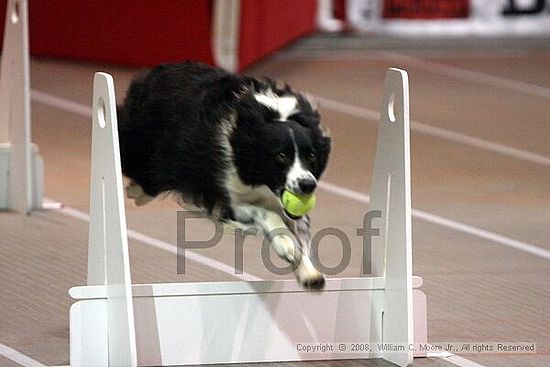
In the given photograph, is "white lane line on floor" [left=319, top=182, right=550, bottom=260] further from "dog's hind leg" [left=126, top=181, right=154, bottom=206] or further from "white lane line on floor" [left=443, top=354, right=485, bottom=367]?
"dog's hind leg" [left=126, top=181, right=154, bottom=206]

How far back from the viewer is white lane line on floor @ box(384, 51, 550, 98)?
397 inches

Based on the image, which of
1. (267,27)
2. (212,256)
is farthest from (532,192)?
(267,27)

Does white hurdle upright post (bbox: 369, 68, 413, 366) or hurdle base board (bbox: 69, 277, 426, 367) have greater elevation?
white hurdle upright post (bbox: 369, 68, 413, 366)

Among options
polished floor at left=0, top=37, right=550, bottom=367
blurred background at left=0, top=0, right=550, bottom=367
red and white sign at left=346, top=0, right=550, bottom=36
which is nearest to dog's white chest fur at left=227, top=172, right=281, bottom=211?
polished floor at left=0, top=37, right=550, bottom=367

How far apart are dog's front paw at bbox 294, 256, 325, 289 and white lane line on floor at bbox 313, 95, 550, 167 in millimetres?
4175

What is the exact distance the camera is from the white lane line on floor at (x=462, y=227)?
5.47 meters

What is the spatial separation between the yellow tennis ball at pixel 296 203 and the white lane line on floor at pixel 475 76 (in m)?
6.75

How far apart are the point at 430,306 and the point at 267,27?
20.8ft

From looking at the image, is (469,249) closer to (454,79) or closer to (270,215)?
(270,215)

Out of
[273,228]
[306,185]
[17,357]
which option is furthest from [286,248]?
[17,357]

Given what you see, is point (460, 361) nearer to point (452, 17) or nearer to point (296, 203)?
point (296, 203)

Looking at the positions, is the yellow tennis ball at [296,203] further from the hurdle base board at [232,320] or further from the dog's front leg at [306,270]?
the hurdle base board at [232,320]

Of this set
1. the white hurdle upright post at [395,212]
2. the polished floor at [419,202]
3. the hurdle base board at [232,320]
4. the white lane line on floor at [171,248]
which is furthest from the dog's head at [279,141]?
the white lane line on floor at [171,248]

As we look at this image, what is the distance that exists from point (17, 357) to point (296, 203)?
101cm
